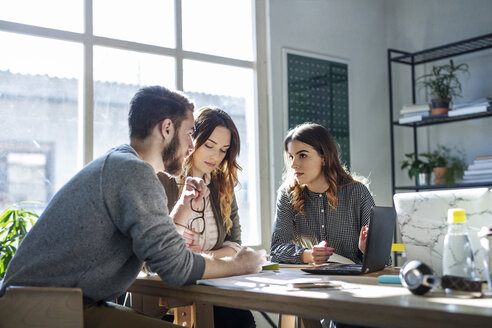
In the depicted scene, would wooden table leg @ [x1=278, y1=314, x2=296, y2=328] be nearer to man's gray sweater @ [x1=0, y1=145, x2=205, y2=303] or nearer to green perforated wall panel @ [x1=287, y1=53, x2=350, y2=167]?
man's gray sweater @ [x1=0, y1=145, x2=205, y2=303]

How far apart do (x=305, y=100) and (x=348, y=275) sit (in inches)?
93.8

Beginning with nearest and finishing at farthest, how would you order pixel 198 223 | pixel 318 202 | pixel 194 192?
pixel 194 192 → pixel 198 223 → pixel 318 202

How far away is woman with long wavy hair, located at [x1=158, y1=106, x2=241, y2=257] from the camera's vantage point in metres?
2.30

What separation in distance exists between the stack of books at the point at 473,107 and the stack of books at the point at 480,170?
32cm

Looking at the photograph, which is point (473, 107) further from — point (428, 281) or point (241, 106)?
point (428, 281)

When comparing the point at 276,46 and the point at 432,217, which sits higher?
the point at 276,46

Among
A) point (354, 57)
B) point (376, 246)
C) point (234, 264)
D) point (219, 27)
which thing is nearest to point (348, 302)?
point (234, 264)

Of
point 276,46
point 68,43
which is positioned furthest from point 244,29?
point 68,43

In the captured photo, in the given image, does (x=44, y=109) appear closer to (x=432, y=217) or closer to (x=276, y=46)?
(x=276, y=46)

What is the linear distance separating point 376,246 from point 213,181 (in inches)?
34.9

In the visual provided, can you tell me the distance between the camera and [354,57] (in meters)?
4.32

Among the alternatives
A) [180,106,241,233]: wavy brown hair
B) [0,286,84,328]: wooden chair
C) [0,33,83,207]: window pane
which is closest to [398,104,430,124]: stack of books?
[180,106,241,233]: wavy brown hair

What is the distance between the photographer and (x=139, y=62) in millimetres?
3377

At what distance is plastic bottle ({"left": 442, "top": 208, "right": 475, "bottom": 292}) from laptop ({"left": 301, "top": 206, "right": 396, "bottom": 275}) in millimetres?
397
